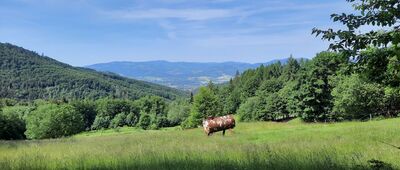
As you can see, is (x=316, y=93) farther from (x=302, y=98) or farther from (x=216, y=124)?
(x=216, y=124)

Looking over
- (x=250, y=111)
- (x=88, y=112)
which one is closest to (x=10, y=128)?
(x=250, y=111)

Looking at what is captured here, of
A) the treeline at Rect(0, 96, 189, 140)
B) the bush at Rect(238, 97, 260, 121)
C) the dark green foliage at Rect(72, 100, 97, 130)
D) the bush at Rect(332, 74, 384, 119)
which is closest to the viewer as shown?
the bush at Rect(332, 74, 384, 119)

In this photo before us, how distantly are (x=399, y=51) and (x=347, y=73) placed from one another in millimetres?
1377

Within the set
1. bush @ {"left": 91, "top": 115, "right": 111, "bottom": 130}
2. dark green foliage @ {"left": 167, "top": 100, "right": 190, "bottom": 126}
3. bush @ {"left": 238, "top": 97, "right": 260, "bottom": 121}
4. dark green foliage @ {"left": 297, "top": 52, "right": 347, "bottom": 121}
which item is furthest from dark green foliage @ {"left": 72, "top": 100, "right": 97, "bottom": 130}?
dark green foliage @ {"left": 297, "top": 52, "right": 347, "bottom": 121}

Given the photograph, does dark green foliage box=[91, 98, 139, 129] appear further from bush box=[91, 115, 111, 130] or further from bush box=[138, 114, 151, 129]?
bush box=[138, 114, 151, 129]

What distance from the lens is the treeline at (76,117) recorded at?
100m

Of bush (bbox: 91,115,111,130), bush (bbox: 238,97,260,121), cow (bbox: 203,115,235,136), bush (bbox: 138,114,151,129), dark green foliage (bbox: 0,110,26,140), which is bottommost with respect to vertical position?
bush (bbox: 91,115,111,130)

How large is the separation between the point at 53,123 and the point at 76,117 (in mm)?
7319

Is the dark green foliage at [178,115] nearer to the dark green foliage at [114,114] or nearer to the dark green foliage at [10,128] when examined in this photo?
the dark green foliage at [114,114]

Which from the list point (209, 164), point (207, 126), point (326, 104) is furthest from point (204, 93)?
point (209, 164)

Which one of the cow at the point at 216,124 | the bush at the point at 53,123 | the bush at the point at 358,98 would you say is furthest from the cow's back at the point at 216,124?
the bush at the point at 53,123

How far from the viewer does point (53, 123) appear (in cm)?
9969

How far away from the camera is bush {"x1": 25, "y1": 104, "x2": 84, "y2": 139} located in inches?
3880

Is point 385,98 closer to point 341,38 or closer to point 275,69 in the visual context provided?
point 341,38
